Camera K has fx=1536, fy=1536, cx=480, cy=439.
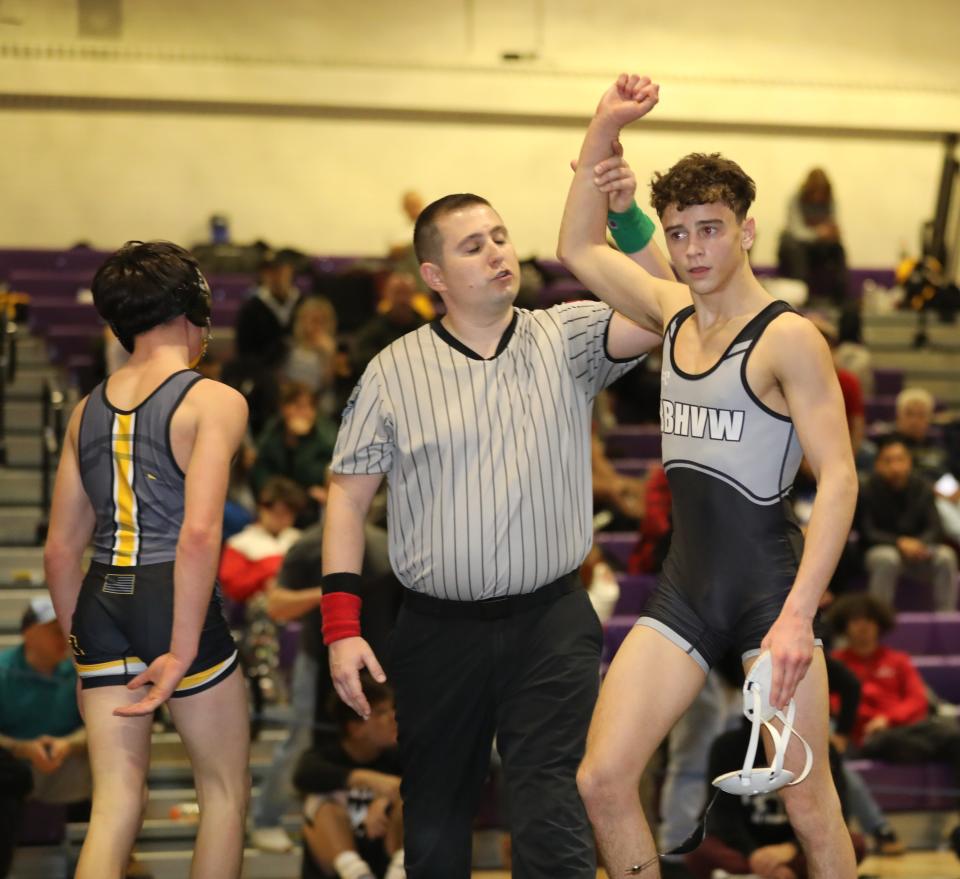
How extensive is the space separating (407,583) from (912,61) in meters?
12.0

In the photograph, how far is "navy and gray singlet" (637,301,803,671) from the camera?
3.41m

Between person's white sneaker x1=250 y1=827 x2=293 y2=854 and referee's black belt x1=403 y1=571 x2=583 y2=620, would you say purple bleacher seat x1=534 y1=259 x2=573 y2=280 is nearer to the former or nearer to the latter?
person's white sneaker x1=250 y1=827 x2=293 y2=854

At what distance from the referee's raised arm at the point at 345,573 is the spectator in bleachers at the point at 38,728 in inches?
68.3

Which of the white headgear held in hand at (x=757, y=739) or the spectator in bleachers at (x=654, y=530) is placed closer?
the white headgear held in hand at (x=757, y=739)

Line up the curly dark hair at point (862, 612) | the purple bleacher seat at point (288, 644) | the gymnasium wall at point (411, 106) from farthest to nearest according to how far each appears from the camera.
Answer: the gymnasium wall at point (411, 106)
the curly dark hair at point (862, 612)
the purple bleacher seat at point (288, 644)

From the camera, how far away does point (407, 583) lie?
3838mm

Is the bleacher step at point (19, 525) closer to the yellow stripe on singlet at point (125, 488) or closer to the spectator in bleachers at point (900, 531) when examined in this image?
the spectator in bleachers at point (900, 531)

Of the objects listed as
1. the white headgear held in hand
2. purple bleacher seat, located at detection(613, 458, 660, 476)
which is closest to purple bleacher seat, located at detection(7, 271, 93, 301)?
purple bleacher seat, located at detection(613, 458, 660, 476)

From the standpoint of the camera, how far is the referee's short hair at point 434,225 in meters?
3.88

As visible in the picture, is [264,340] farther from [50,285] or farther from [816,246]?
[816,246]

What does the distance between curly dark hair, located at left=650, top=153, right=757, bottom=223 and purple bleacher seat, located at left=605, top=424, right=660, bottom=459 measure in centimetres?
612

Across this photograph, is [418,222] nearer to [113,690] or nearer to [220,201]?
[113,690]

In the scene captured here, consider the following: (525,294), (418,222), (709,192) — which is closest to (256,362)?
(525,294)

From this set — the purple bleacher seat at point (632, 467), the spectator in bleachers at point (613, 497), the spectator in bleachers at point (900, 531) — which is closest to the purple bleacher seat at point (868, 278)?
the purple bleacher seat at point (632, 467)
